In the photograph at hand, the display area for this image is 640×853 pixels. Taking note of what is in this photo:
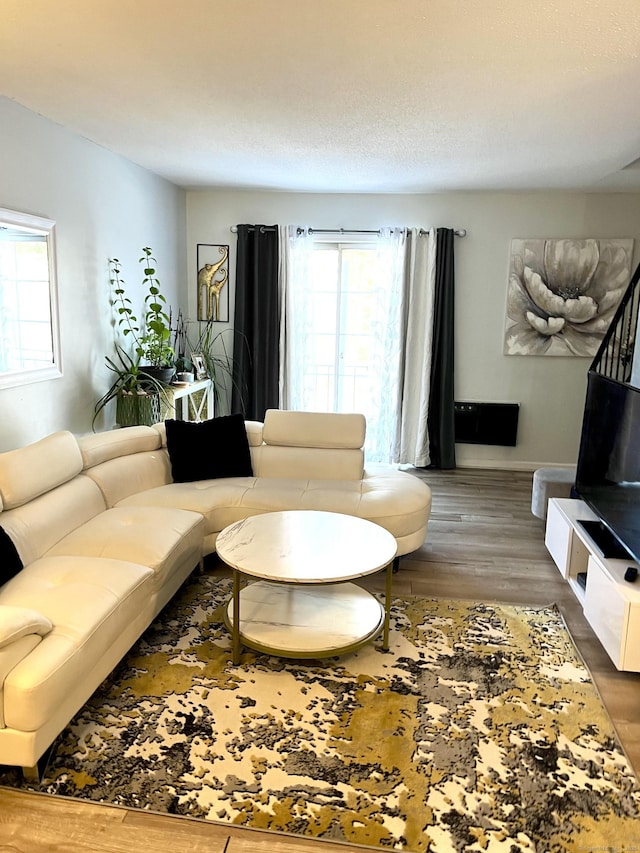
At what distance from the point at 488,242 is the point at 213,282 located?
2.63 m

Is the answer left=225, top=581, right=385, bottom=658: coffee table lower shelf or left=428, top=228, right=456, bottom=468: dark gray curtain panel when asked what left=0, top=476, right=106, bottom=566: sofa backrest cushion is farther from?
left=428, top=228, right=456, bottom=468: dark gray curtain panel

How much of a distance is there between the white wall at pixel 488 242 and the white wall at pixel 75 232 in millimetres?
973

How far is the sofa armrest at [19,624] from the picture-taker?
188 centimetres

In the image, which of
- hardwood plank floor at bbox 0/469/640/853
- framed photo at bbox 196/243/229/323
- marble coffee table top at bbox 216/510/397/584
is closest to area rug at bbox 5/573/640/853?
hardwood plank floor at bbox 0/469/640/853

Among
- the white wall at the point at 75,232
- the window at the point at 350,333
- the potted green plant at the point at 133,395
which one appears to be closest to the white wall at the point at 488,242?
Result: the window at the point at 350,333

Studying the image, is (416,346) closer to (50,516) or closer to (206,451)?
(206,451)

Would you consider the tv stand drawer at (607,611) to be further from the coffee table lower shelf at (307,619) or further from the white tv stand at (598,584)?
the coffee table lower shelf at (307,619)

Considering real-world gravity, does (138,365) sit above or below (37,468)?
above

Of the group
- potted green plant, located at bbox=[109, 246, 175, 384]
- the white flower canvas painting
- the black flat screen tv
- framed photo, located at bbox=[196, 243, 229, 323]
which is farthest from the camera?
framed photo, located at bbox=[196, 243, 229, 323]

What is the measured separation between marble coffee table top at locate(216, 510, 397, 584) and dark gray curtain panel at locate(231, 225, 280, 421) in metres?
3.00

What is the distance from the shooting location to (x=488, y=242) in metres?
5.82

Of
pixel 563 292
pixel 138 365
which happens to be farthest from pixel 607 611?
pixel 563 292

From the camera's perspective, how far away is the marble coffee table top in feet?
8.43

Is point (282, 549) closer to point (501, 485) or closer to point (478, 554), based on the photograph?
point (478, 554)
